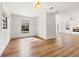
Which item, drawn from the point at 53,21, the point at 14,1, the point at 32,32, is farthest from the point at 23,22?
the point at 14,1

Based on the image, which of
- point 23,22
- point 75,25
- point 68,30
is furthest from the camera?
point 68,30

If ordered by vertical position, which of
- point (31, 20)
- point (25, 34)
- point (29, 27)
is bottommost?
point (25, 34)

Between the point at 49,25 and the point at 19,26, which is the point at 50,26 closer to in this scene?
the point at 49,25

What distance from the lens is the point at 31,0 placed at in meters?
2.83

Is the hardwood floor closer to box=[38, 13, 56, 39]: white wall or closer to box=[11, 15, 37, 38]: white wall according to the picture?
box=[38, 13, 56, 39]: white wall

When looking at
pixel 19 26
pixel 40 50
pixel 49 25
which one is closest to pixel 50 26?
pixel 49 25

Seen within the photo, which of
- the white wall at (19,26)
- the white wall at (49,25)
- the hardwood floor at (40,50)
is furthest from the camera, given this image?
the white wall at (19,26)

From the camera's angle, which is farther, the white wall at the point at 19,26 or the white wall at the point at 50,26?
the white wall at the point at 19,26

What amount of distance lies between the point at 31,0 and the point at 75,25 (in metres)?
11.3

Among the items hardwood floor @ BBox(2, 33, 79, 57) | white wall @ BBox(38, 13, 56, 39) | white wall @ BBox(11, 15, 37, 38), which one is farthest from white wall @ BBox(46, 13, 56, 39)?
white wall @ BBox(11, 15, 37, 38)

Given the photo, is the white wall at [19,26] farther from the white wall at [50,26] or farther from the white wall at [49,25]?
the white wall at [50,26]

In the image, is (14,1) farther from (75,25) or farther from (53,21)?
(75,25)

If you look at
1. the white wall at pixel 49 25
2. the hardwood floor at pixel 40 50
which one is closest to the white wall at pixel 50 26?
the white wall at pixel 49 25

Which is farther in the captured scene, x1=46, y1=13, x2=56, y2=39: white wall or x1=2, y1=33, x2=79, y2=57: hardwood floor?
x1=46, y1=13, x2=56, y2=39: white wall
